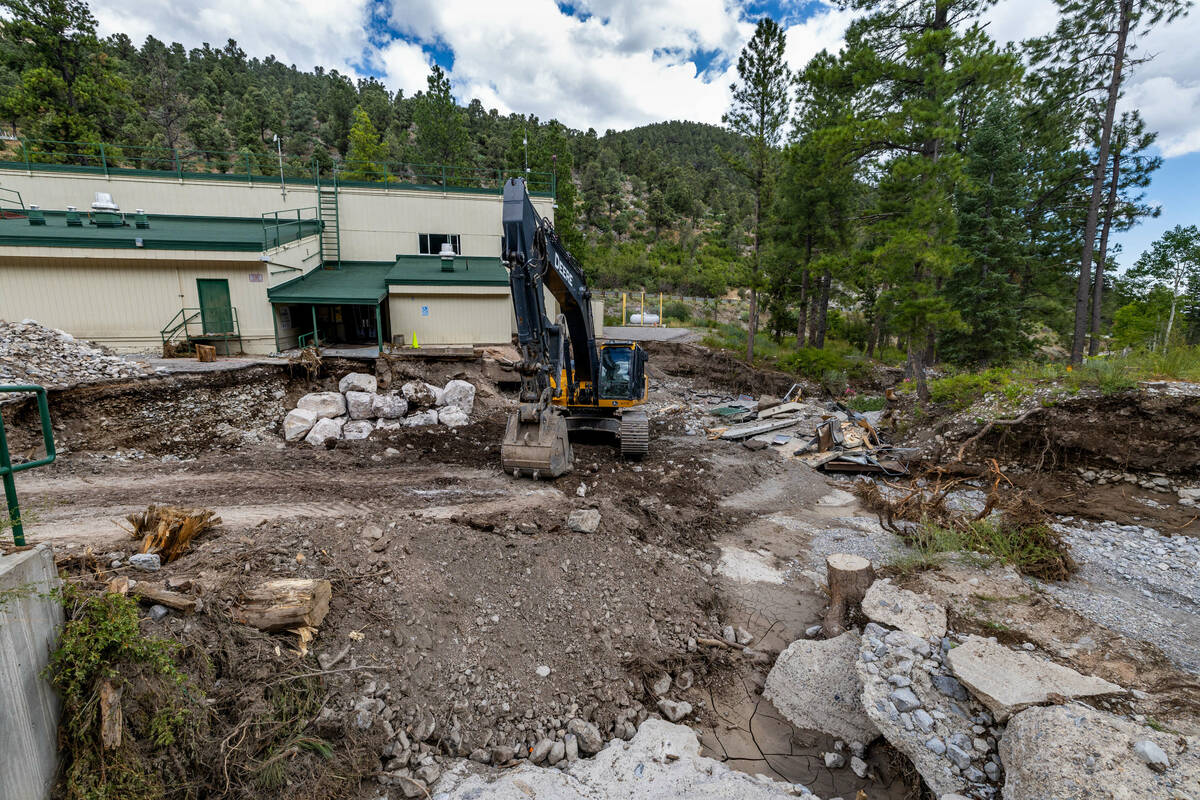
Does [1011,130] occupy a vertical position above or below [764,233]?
above

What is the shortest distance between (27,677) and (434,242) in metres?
22.5

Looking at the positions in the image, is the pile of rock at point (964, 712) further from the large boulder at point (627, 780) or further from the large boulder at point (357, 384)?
the large boulder at point (357, 384)

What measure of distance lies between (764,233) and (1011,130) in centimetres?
1002

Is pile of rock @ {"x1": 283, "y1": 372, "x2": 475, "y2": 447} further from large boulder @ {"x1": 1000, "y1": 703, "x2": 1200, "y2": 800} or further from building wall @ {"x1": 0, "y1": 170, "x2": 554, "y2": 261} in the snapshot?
large boulder @ {"x1": 1000, "y1": 703, "x2": 1200, "y2": 800}

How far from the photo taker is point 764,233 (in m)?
23.6

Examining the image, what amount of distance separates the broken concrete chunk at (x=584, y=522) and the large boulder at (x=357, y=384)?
27.8ft

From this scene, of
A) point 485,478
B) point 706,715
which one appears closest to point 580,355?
point 485,478

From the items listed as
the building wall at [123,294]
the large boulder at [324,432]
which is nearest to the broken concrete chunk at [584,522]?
the large boulder at [324,432]

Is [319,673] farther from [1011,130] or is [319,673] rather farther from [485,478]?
[1011,130]

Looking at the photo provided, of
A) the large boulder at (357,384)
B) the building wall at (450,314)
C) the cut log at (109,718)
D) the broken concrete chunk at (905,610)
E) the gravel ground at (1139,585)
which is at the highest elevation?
the building wall at (450,314)

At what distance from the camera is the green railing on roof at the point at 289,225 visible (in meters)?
18.9

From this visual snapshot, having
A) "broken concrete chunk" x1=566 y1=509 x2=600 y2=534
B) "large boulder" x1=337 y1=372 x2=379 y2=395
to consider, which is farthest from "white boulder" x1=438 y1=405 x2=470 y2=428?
"broken concrete chunk" x1=566 y1=509 x2=600 y2=534

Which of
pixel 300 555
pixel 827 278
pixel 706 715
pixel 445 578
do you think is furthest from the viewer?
pixel 827 278

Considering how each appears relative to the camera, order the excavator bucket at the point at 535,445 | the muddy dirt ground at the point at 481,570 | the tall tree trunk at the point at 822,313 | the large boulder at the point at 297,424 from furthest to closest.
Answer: the tall tree trunk at the point at 822,313 → the large boulder at the point at 297,424 → the excavator bucket at the point at 535,445 → the muddy dirt ground at the point at 481,570
